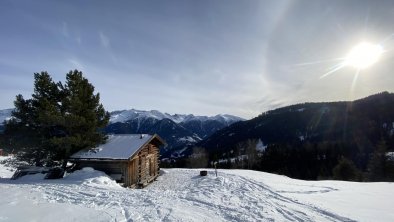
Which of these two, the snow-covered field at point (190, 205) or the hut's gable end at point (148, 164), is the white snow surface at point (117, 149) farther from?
the snow-covered field at point (190, 205)

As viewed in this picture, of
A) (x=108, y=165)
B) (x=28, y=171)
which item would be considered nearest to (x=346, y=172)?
(x=108, y=165)

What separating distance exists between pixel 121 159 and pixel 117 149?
2339mm

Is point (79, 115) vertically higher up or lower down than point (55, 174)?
higher up

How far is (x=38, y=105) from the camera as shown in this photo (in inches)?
993

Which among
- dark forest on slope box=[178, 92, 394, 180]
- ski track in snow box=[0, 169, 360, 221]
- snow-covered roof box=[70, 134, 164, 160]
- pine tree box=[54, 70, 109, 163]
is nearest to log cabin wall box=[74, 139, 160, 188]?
snow-covered roof box=[70, 134, 164, 160]

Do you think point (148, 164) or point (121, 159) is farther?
point (148, 164)

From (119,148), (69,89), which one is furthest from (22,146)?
(119,148)

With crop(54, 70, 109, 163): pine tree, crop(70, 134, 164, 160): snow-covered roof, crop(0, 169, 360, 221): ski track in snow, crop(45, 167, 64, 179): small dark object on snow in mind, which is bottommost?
crop(0, 169, 360, 221): ski track in snow

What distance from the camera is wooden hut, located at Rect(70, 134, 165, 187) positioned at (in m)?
24.7

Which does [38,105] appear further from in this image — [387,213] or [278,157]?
[278,157]

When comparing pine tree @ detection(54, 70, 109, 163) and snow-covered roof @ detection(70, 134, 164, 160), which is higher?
pine tree @ detection(54, 70, 109, 163)

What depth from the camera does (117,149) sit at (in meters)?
26.4

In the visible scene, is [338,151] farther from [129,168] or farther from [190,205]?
[190,205]

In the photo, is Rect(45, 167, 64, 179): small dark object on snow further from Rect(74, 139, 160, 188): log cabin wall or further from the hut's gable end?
the hut's gable end
